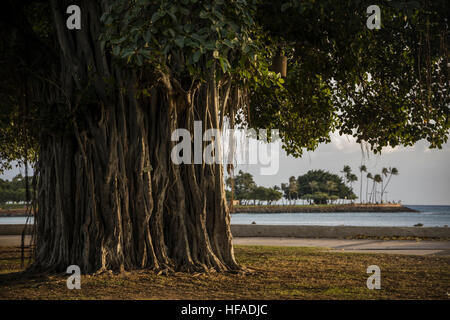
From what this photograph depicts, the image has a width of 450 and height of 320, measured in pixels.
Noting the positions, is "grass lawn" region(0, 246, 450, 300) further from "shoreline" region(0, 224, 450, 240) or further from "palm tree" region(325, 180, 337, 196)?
"palm tree" region(325, 180, 337, 196)

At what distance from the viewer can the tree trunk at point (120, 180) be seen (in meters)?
6.11

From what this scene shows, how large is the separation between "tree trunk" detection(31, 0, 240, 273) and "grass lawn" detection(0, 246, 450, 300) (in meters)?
0.41

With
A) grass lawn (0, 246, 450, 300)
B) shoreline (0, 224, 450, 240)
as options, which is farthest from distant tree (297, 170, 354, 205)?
grass lawn (0, 246, 450, 300)

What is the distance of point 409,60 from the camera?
7.46 metres

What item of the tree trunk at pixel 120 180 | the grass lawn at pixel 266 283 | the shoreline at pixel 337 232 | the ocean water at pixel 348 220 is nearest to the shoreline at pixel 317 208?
the ocean water at pixel 348 220

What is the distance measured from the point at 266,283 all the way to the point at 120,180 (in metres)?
2.31

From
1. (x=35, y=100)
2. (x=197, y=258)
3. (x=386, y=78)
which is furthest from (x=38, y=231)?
(x=386, y=78)

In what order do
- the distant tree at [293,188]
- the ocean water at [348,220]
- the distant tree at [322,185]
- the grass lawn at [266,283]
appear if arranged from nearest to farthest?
the grass lawn at [266,283] → the ocean water at [348,220] → the distant tree at [322,185] → the distant tree at [293,188]

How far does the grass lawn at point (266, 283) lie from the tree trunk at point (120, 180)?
1.33 feet

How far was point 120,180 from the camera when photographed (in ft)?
20.2

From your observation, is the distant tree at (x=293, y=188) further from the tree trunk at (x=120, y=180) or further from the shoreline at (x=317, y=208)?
the tree trunk at (x=120, y=180)

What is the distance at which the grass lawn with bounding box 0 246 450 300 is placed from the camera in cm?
484

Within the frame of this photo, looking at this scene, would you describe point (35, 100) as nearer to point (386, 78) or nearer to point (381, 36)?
point (381, 36)

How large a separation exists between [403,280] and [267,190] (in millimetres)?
78620
